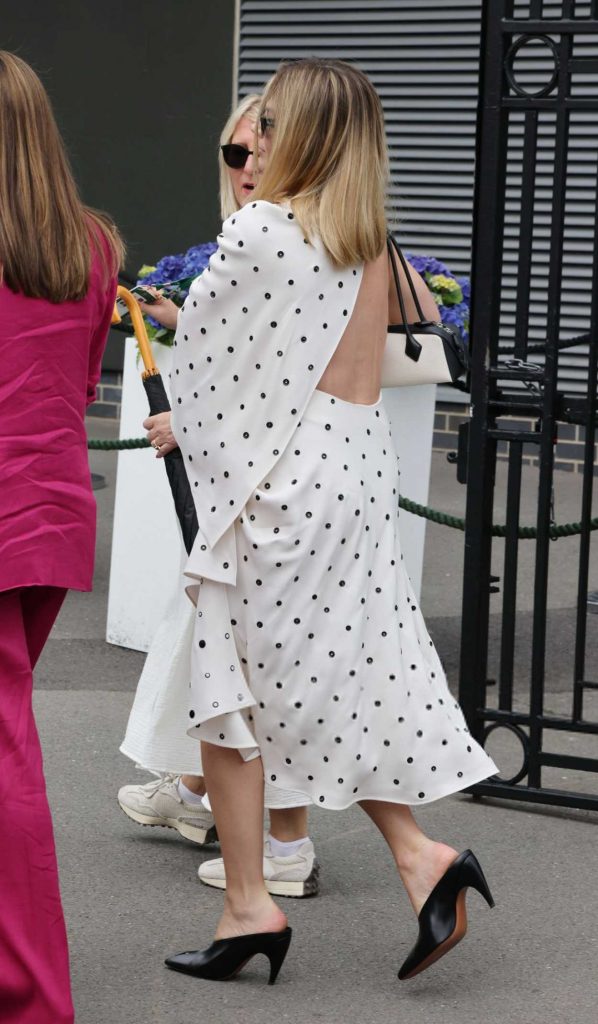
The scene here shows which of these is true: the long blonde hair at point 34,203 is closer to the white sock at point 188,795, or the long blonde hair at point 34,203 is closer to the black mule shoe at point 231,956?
the black mule shoe at point 231,956

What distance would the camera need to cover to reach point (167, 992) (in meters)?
3.32

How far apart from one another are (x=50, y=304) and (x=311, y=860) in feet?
5.55

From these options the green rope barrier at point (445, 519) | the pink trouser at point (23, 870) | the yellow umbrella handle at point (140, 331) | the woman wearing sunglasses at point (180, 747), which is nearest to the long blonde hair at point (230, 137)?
the woman wearing sunglasses at point (180, 747)

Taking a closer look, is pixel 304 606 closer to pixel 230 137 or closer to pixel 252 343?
pixel 252 343

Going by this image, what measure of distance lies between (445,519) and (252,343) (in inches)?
94.2

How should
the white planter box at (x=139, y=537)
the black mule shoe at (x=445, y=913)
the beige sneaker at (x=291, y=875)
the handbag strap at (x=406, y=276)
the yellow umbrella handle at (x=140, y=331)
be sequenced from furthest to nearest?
the white planter box at (x=139, y=537) → the beige sneaker at (x=291, y=875) → the yellow umbrella handle at (x=140, y=331) → the handbag strap at (x=406, y=276) → the black mule shoe at (x=445, y=913)

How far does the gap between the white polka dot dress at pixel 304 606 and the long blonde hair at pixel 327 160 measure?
6 centimetres

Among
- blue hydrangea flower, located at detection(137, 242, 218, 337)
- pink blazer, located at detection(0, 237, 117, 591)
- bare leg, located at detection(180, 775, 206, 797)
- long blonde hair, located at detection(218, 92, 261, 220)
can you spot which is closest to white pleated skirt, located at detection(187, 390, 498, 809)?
pink blazer, located at detection(0, 237, 117, 591)

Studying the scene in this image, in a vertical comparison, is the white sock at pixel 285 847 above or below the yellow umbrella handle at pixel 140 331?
below

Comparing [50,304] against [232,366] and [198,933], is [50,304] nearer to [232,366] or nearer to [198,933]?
[232,366]

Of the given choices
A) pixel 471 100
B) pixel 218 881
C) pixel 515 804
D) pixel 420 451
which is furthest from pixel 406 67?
pixel 218 881

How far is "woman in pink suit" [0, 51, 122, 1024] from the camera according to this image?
2820mm

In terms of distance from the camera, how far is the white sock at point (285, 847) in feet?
12.8

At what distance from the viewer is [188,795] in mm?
4133
